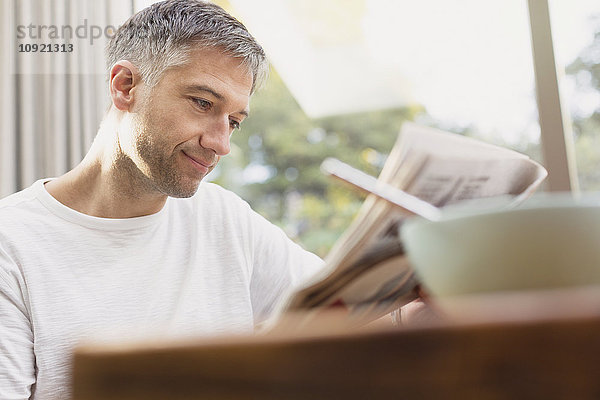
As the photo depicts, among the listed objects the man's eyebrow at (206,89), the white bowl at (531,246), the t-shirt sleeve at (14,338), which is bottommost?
the t-shirt sleeve at (14,338)

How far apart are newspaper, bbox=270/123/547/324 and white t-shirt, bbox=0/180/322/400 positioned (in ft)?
2.10

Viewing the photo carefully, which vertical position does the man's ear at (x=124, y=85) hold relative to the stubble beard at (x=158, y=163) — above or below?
above

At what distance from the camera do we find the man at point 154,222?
118 cm

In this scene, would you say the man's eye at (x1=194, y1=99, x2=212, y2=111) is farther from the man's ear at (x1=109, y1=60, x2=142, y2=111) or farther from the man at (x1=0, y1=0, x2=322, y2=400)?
the man's ear at (x1=109, y1=60, x2=142, y2=111)

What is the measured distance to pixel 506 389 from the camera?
0.26 metres

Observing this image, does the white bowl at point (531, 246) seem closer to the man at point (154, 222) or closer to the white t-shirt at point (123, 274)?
the white t-shirt at point (123, 274)

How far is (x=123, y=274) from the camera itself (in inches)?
50.0

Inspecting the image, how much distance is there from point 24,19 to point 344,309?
2231 millimetres

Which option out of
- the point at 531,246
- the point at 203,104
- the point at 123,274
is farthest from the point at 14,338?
the point at 531,246

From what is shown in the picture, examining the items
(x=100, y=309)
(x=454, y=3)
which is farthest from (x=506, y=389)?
(x=454, y=3)

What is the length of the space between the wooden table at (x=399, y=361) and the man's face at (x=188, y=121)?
A: 1.06m

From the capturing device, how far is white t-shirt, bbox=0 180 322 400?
1.13m

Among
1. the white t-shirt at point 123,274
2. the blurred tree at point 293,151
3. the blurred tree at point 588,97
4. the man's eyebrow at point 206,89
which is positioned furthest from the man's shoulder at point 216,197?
the blurred tree at point 293,151

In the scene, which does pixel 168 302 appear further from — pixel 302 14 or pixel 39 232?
pixel 302 14
